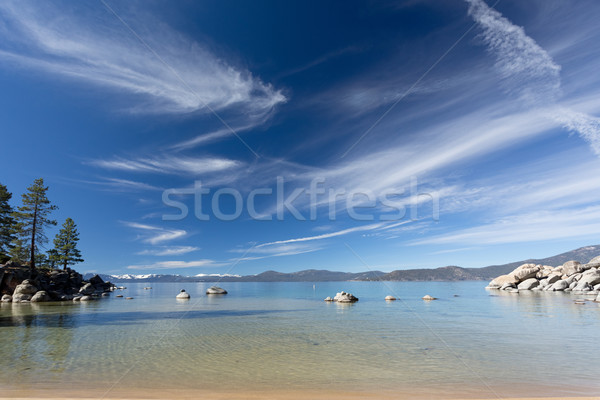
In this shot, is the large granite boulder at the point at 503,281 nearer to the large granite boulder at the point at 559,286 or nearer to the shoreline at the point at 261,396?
the large granite boulder at the point at 559,286

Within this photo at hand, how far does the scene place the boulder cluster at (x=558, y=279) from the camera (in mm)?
62688

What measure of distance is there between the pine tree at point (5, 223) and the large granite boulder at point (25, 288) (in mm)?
5957

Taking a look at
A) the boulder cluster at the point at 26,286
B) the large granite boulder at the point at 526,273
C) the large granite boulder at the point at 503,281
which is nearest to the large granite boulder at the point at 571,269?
the large granite boulder at the point at 526,273

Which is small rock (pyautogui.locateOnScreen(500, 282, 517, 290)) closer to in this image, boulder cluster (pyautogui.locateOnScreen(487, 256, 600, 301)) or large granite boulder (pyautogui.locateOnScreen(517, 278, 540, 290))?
boulder cluster (pyautogui.locateOnScreen(487, 256, 600, 301))

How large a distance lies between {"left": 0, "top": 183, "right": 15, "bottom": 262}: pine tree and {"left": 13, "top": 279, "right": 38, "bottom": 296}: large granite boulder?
5957 millimetres

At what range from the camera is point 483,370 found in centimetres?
1223

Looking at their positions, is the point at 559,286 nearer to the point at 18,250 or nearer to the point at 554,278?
the point at 554,278

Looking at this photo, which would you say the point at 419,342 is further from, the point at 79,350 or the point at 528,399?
the point at 79,350

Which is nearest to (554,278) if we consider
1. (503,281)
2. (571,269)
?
(571,269)

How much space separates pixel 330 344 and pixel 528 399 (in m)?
10.2

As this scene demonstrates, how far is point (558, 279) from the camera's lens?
7038cm

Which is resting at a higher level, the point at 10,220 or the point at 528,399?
the point at 10,220

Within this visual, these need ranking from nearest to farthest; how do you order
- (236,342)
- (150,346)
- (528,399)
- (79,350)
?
(528,399), (79,350), (150,346), (236,342)

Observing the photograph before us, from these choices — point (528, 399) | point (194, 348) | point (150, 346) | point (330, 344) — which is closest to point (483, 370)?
point (528, 399)
